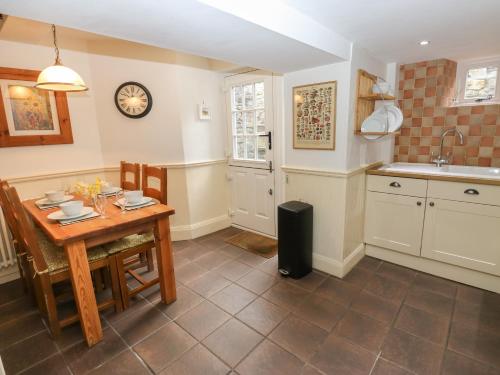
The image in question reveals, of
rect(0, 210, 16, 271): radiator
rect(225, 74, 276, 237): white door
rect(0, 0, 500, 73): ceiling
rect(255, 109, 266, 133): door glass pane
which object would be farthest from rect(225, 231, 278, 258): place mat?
rect(0, 210, 16, 271): radiator

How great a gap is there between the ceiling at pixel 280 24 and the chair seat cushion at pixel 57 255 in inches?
54.4

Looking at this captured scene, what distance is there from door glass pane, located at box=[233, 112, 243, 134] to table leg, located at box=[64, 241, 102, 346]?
2.25m

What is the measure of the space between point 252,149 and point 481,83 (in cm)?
246

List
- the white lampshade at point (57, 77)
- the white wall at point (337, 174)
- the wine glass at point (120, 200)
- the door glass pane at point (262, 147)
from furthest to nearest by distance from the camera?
the door glass pane at point (262, 147) < the white wall at point (337, 174) < the wine glass at point (120, 200) < the white lampshade at point (57, 77)

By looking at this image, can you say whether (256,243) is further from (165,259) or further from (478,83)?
(478,83)

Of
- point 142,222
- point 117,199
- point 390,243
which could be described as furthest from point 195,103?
point 390,243

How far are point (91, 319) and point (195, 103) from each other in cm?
237

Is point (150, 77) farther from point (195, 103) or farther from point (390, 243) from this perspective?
point (390, 243)

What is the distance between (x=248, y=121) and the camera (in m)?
3.29

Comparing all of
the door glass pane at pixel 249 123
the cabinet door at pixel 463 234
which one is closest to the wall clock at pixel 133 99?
the door glass pane at pixel 249 123

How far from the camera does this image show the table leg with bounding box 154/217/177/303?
1.99m

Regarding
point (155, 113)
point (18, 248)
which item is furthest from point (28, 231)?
point (155, 113)

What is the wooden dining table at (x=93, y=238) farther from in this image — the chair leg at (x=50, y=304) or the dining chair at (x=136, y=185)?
the dining chair at (x=136, y=185)

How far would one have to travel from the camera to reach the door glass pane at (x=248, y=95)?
3.19 m
